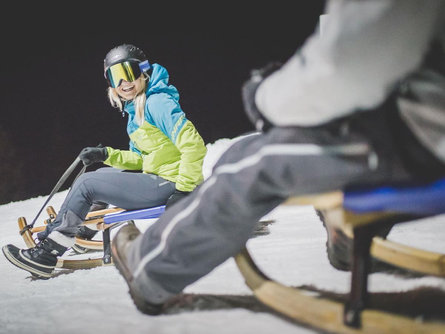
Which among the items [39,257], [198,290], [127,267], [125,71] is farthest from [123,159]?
[127,267]

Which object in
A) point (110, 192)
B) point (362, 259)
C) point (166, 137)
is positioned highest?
point (166, 137)

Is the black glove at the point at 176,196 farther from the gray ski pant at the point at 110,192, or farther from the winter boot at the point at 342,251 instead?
the winter boot at the point at 342,251

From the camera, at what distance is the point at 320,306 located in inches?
44.8

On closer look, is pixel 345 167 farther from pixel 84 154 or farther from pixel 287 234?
pixel 84 154

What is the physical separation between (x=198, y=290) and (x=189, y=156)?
3.21ft

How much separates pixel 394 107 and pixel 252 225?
1.69ft

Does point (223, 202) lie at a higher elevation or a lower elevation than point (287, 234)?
higher

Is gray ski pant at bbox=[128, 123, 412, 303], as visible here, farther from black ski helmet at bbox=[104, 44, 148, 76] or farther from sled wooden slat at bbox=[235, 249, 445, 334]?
Result: black ski helmet at bbox=[104, 44, 148, 76]

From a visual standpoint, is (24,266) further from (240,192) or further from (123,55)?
(240,192)

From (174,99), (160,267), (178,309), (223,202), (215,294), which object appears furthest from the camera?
(174,99)

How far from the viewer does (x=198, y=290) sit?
1.66 metres

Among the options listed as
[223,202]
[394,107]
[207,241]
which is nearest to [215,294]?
[207,241]

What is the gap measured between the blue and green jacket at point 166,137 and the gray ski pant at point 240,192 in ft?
3.79

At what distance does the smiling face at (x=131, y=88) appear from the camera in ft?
8.80
